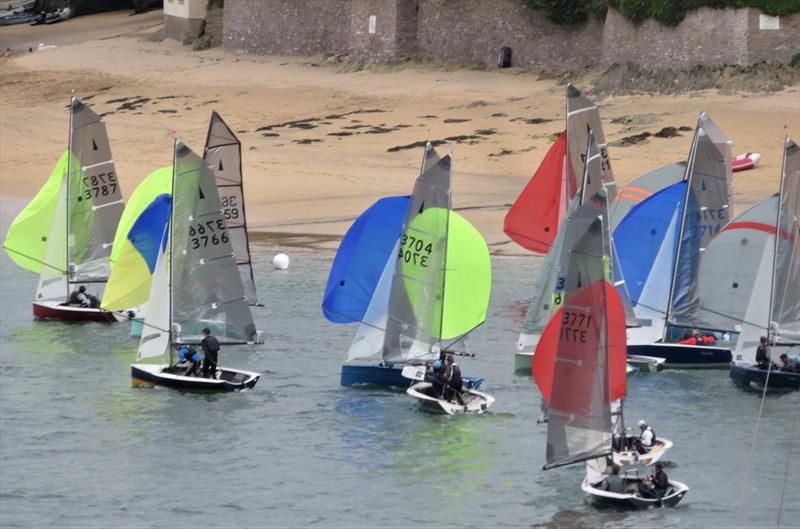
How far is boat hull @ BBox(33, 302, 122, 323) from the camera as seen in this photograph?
157ft

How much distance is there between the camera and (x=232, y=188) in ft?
159

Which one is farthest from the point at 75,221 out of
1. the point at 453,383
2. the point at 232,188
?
the point at 453,383

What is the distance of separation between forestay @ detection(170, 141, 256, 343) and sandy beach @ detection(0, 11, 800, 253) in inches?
581

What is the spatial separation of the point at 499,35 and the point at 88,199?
30.5m

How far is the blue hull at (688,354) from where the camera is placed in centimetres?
4225

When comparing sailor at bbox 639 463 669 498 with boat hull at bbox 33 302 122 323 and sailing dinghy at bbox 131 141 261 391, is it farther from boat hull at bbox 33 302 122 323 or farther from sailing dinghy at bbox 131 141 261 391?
boat hull at bbox 33 302 122 323

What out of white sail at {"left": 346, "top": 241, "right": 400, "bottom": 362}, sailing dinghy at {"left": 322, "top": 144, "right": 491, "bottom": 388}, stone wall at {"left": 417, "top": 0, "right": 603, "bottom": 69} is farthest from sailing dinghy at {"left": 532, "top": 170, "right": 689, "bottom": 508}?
stone wall at {"left": 417, "top": 0, "right": 603, "bottom": 69}

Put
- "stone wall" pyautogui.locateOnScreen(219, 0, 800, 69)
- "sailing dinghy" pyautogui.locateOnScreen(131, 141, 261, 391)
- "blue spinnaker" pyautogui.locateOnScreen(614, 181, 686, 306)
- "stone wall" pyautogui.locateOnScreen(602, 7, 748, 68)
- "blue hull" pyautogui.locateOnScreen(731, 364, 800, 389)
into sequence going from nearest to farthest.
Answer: "blue hull" pyautogui.locateOnScreen(731, 364, 800, 389), "sailing dinghy" pyautogui.locateOnScreen(131, 141, 261, 391), "blue spinnaker" pyautogui.locateOnScreen(614, 181, 686, 306), "stone wall" pyautogui.locateOnScreen(602, 7, 748, 68), "stone wall" pyautogui.locateOnScreen(219, 0, 800, 69)

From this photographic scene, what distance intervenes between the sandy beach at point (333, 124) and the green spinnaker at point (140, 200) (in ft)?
28.4

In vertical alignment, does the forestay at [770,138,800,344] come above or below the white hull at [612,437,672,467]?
above

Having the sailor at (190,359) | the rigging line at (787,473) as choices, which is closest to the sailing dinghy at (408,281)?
the sailor at (190,359)

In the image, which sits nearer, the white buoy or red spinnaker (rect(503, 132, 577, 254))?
red spinnaker (rect(503, 132, 577, 254))

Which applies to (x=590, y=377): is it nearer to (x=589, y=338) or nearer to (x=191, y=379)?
(x=589, y=338)

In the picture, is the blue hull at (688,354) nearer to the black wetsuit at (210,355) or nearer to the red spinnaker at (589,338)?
the red spinnaker at (589,338)
